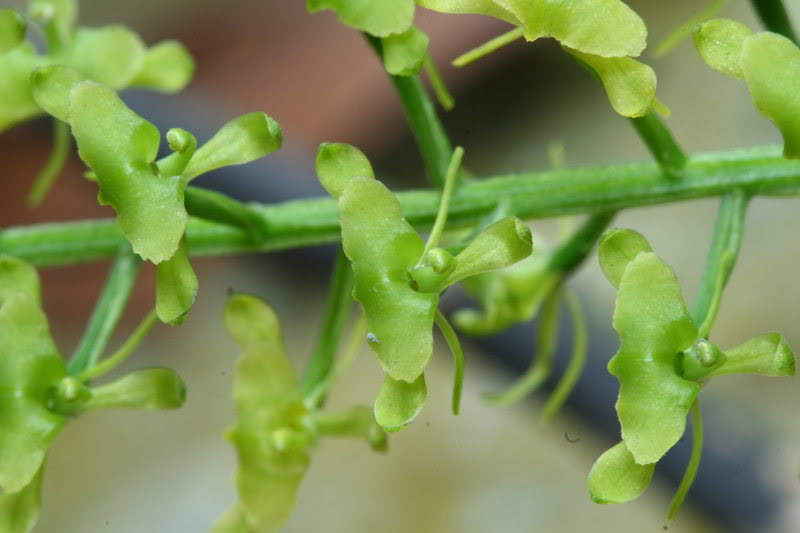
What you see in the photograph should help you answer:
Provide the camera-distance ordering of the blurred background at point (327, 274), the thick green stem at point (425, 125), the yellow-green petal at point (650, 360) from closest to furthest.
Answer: the yellow-green petal at point (650, 360) → the thick green stem at point (425, 125) → the blurred background at point (327, 274)

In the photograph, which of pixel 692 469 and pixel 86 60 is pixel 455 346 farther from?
pixel 86 60

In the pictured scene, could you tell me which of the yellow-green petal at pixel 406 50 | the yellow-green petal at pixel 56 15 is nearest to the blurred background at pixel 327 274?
the yellow-green petal at pixel 56 15

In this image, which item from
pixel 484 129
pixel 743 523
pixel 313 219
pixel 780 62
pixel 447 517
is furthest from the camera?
pixel 484 129

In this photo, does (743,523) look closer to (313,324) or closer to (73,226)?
(73,226)

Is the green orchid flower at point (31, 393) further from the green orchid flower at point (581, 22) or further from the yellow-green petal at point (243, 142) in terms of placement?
the green orchid flower at point (581, 22)

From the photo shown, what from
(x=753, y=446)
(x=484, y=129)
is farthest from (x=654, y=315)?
(x=484, y=129)

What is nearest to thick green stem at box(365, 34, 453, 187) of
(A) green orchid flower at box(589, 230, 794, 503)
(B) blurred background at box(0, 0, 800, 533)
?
(A) green orchid flower at box(589, 230, 794, 503)

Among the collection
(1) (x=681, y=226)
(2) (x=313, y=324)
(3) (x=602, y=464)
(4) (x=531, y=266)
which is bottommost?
(2) (x=313, y=324)
